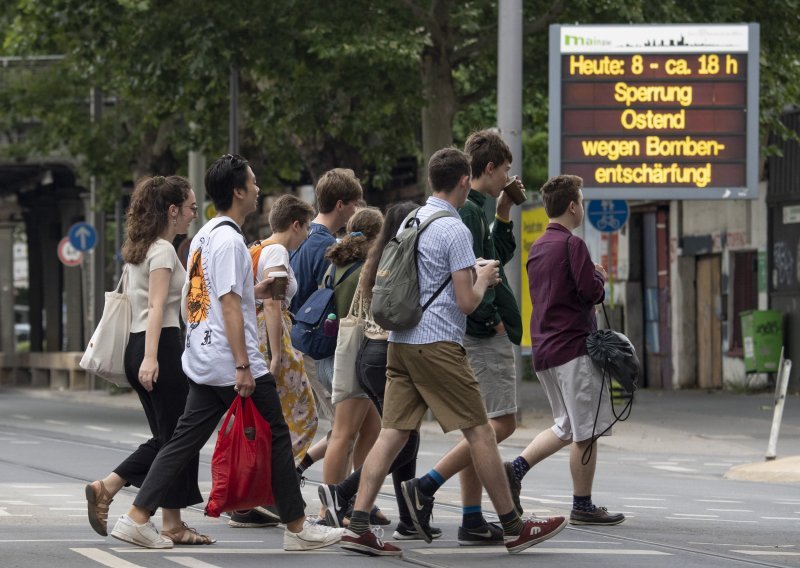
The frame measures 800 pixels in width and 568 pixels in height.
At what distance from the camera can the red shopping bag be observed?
A: 8.30 metres

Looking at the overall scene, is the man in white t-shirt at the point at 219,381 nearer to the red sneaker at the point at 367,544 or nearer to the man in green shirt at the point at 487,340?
the red sneaker at the point at 367,544

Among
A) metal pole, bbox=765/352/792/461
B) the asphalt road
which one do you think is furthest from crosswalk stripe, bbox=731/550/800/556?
metal pole, bbox=765/352/792/461

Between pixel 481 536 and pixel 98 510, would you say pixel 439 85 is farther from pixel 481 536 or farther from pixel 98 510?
pixel 98 510

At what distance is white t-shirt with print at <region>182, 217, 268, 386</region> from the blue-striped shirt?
704mm

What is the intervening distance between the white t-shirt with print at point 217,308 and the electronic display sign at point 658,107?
1145 centimetres

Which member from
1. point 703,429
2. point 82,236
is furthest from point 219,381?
point 82,236

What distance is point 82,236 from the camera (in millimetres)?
33719

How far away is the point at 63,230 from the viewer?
45.0 metres

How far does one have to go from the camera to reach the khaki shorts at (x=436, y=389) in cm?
826

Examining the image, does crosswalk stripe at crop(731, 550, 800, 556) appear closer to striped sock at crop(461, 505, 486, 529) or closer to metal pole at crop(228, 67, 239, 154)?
striped sock at crop(461, 505, 486, 529)

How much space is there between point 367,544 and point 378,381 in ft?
3.35

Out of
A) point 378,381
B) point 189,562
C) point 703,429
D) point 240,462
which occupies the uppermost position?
point 378,381

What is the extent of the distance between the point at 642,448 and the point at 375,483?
10.5m

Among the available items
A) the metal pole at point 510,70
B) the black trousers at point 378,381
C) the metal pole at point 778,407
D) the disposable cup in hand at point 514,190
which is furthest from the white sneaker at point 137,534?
the metal pole at point 510,70
